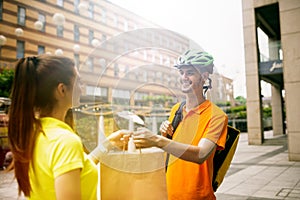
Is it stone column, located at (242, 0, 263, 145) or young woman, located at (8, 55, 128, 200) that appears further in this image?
stone column, located at (242, 0, 263, 145)

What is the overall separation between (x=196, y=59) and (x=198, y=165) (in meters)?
0.50

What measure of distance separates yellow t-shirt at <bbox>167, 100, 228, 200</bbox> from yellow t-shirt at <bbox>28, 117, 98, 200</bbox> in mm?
405

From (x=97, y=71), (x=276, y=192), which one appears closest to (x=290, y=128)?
(x=276, y=192)

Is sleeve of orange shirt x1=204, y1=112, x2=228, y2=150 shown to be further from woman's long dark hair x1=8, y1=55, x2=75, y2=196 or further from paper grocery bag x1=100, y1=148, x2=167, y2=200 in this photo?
woman's long dark hair x1=8, y1=55, x2=75, y2=196

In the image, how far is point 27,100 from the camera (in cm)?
100

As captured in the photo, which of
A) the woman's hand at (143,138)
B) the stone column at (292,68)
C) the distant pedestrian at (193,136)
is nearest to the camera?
the woman's hand at (143,138)

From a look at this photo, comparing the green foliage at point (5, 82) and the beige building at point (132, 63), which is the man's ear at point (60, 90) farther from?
the green foliage at point (5, 82)

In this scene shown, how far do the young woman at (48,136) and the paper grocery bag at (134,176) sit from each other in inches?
2.9

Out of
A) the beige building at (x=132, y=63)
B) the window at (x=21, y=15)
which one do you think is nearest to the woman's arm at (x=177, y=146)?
the beige building at (x=132, y=63)

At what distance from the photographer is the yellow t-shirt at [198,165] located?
49.8 inches

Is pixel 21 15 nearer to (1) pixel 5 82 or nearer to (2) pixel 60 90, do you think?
(1) pixel 5 82

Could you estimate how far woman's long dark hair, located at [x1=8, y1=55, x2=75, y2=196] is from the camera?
99 cm

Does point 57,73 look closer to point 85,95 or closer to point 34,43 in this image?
point 85,95

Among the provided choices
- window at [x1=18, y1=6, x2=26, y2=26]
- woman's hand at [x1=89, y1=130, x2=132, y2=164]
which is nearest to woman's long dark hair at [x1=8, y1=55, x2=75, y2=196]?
woman's hand at [x1=89, y1=130, x2=132, y2=164]
